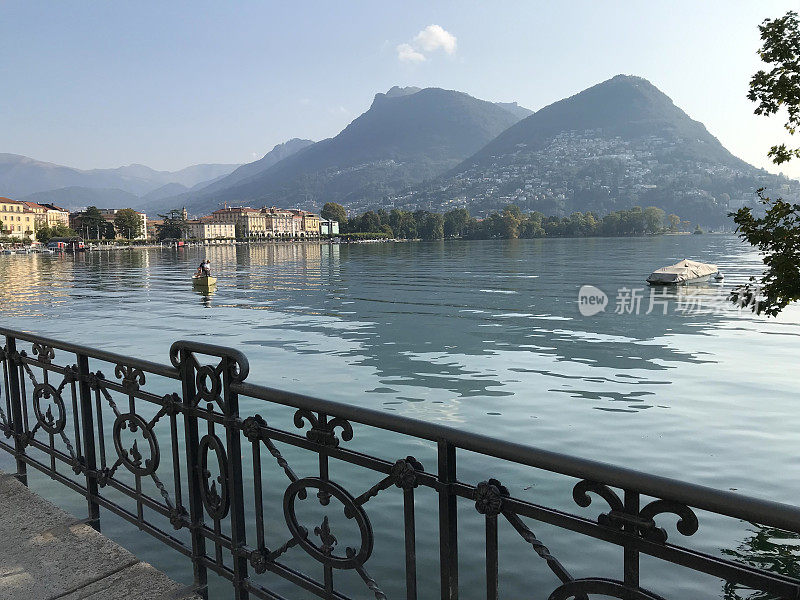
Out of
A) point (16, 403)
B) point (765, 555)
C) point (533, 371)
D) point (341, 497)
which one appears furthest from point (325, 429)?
point (533, 371)

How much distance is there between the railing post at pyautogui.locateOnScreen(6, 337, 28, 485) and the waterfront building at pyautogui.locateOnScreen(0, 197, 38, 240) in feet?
640

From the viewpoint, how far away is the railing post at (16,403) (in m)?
5.19

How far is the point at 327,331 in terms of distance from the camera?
2211 centimetres

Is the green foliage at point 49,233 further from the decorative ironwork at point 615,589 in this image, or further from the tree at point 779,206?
the decorative ironwork at point 615,589

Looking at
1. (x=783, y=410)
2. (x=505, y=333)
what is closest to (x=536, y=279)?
(x=505, y=333)

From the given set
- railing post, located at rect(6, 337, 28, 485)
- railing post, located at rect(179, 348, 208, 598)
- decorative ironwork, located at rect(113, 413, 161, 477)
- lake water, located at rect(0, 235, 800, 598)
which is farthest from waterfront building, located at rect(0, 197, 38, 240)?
railing post, located at rect(179, 348, 208, 598)

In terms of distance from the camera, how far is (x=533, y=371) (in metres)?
15.1

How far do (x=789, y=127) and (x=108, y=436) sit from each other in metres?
10.9

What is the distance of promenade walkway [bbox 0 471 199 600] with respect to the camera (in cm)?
343

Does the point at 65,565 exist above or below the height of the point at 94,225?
below

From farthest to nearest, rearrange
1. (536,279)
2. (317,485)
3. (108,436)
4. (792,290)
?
(536,279), (108,436), (792,290), (317,485)

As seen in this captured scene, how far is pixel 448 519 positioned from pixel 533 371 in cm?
1313

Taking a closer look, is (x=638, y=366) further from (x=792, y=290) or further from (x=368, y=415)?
(x=368, y=415)

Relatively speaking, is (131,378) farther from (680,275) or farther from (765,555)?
(680,275)
